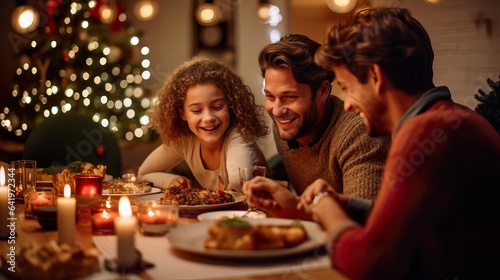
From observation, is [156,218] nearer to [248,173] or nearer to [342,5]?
[248,173]

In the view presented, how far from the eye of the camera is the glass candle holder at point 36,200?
6.46ft

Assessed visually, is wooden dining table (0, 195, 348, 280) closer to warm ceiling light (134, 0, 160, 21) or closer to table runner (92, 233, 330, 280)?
table runner (92, 233, 330, 280)

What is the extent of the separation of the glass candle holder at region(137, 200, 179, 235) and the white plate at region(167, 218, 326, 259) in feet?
0.32

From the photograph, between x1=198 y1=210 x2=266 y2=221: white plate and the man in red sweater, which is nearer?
the man in red sweater

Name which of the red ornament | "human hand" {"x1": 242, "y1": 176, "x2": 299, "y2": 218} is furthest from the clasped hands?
the red ornament

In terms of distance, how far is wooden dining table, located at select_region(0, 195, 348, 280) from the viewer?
1271 mm

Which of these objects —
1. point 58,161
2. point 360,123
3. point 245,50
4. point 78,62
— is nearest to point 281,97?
point 360,123

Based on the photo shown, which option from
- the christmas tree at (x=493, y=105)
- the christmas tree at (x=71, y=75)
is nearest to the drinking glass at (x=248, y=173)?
the christmas tree at (x=493, y=105)

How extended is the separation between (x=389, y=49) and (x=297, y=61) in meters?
1.01

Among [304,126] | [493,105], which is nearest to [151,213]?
[304,126]

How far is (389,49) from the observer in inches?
57.5

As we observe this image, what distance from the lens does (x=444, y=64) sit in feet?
11.1

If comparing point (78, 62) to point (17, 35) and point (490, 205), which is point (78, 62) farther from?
point (490, 205)

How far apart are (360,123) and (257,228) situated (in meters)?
1.03
